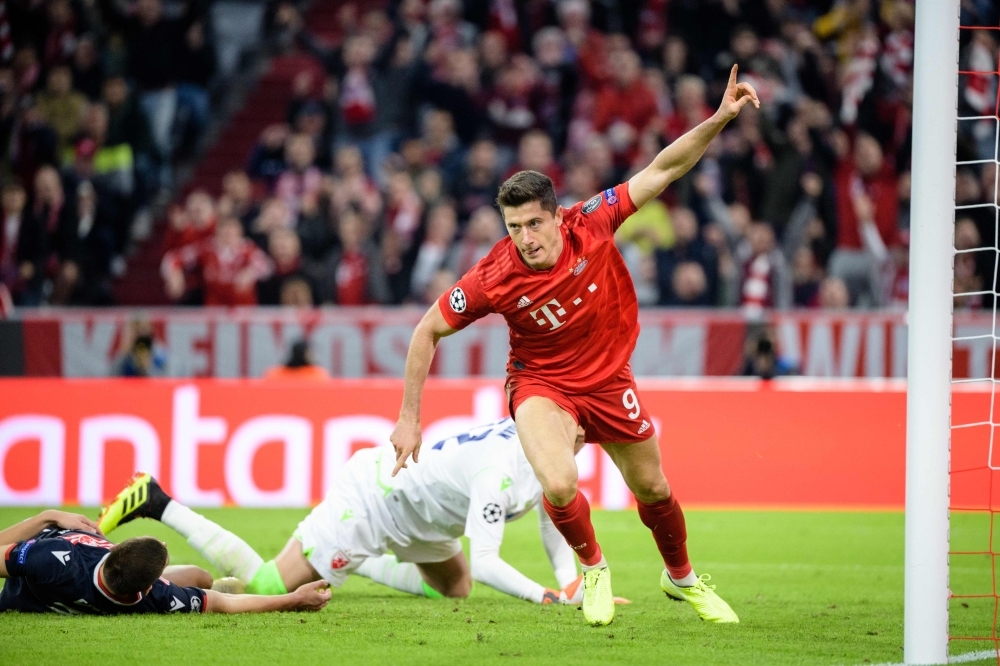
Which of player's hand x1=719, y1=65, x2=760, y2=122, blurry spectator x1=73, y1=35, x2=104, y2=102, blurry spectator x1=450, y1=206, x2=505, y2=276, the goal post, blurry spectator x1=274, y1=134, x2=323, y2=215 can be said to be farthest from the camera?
blurry spectator x1=73, y1=35, x2=104, y2=102

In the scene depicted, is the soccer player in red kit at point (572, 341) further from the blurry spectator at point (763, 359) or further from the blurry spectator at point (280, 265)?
the blurry spectator at point (280, 265)

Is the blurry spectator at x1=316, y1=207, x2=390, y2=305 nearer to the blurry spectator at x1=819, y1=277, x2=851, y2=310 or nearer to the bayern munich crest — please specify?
the blurry spectator at x1=819, y1=277, x2=851, y2=310

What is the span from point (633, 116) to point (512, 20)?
7.88 ft

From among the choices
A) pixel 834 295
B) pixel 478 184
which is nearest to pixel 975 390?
pixel 834 295

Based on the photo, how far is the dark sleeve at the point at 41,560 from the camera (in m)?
5.94

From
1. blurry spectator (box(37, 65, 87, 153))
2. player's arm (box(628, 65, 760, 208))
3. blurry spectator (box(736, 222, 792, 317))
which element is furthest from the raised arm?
blurry spectator (box(37, 65, 87, 153))

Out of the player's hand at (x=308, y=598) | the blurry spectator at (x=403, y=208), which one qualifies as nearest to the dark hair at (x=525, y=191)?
the player's hand at (x=308, y=598)

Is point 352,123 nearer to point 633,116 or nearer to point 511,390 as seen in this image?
A: point 633,116

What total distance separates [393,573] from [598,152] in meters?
8.76

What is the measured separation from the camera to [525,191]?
18.7ft

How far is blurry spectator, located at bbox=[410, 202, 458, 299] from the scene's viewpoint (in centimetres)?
1408

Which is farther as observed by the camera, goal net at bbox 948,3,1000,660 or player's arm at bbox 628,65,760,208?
goal net at bbox 948,3,1000,660

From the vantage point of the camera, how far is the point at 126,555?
5.73 m

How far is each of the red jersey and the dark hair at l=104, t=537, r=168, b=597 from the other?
5.60 feet
